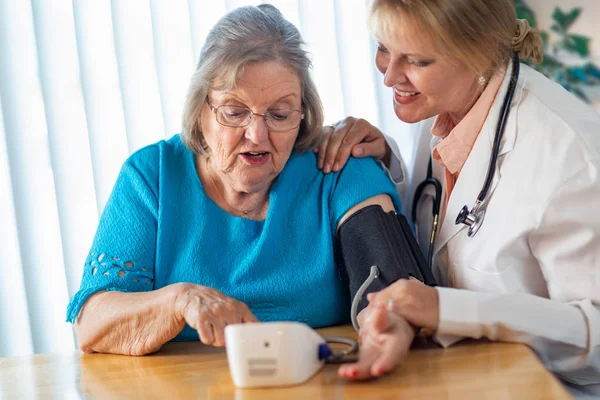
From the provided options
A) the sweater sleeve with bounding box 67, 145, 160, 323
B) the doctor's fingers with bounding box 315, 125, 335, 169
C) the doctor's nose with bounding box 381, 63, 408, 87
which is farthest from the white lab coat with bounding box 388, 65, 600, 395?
the sweater sleeve with bounding box 67, 145, 160, 323

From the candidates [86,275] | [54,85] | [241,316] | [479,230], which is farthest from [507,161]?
[54,85]

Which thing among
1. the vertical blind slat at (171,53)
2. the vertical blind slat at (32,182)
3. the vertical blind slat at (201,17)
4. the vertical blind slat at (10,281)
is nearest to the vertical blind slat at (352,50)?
the vertical blind slat at (201,17)

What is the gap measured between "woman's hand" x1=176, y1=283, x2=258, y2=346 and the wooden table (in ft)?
0.21

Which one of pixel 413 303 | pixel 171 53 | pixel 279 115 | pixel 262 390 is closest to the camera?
pixel 262 390

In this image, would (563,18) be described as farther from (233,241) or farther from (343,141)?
(233,241)

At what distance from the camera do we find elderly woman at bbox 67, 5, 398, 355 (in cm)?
165

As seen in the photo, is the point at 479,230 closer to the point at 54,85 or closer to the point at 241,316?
the point at 241,316

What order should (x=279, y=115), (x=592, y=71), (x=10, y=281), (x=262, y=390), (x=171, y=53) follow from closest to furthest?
(x=262, y=390) → (x=279, y=115) → (x=10, y=281) → (x=171, y=53) → (x=592, y=71)

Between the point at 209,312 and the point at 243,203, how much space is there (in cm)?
47

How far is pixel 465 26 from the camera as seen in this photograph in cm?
156

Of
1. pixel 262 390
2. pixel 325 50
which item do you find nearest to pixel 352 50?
pixel 325 50

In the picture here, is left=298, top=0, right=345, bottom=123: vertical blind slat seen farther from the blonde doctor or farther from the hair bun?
the hair bun

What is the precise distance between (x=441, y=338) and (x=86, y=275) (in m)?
0.79

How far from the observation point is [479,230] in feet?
5.18
